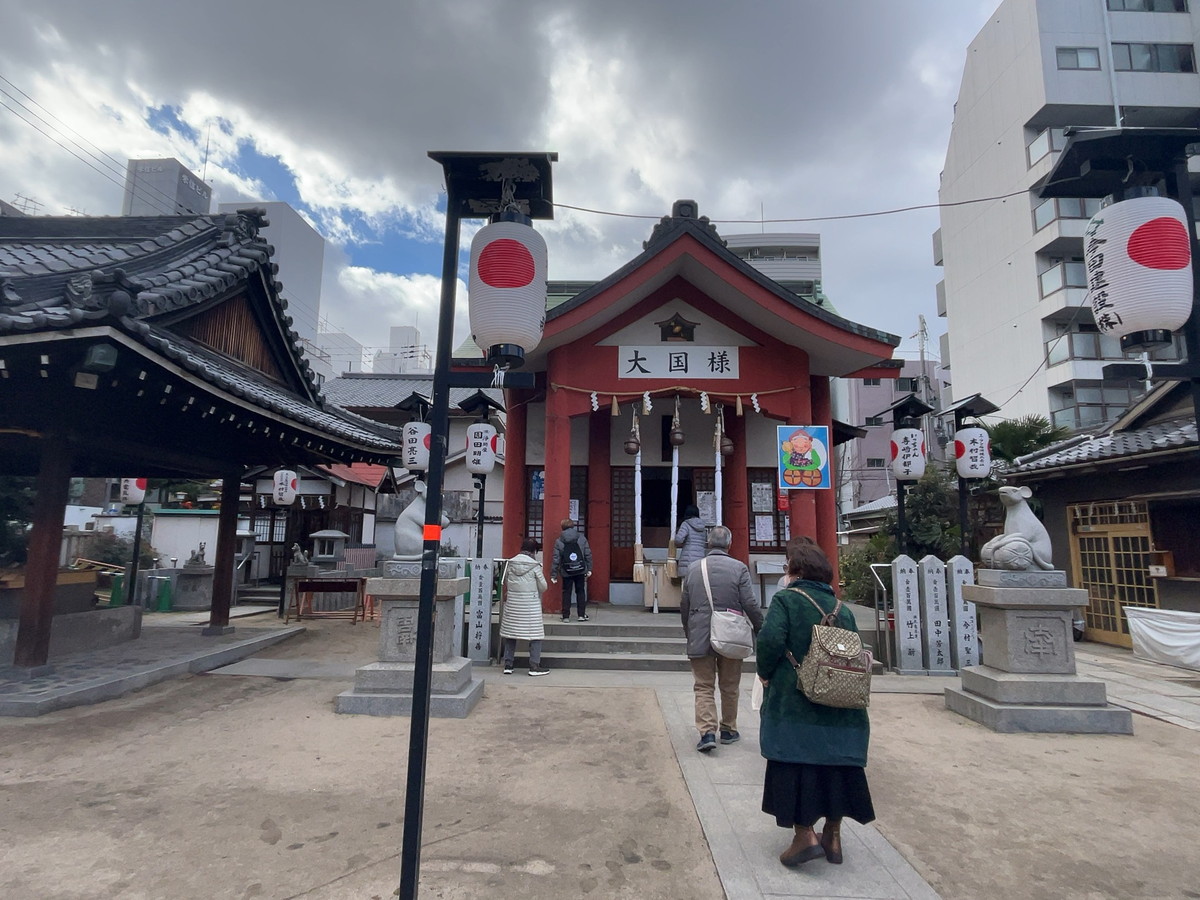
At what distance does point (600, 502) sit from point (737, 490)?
2.76 metres

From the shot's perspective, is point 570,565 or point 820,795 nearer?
point 820,795

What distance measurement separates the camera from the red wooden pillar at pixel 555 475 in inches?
427

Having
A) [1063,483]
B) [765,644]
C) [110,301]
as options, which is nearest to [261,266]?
[110,301]

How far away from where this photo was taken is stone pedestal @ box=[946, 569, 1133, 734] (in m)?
6.16

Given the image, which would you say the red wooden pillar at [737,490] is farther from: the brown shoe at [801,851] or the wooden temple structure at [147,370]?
the brown shoe at [801,851]

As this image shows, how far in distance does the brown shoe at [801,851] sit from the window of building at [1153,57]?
3210 cm

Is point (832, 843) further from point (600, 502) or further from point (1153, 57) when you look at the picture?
point (1153, 57)

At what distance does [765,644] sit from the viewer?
12.0 feet

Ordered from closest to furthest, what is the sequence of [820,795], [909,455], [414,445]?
1. [820,795]
2. [909,455]
3. [414,445]

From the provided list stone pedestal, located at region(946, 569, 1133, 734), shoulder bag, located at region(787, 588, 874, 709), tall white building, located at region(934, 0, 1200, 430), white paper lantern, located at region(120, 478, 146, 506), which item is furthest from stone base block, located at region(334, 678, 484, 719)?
tall white building, located at region(934, 0, 1200, 430)

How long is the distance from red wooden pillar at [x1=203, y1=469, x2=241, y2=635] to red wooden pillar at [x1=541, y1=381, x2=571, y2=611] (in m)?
5.54

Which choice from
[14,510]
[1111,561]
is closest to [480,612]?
[14,510]

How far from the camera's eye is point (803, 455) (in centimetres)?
1096

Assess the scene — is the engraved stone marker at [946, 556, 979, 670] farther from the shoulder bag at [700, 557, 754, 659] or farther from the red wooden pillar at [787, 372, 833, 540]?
the shoulder bag at [700, 557, 754, 659]
